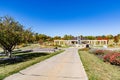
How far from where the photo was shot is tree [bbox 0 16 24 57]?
20.8 m

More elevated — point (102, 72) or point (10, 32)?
point (10, 32)

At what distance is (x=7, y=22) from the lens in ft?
74.0

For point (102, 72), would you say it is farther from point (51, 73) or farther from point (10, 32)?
point (10, 32)

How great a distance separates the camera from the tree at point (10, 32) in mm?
20794

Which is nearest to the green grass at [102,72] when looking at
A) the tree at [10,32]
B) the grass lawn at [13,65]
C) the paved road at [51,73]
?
the paved road at [51,73]

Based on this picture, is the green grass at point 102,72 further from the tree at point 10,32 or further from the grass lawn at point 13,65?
the tree at point 10,32

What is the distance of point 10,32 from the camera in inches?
854

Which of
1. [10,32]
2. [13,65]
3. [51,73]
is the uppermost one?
[10,32]

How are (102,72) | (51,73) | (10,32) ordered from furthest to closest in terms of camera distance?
(10,32)
(102,72)
(51,73)

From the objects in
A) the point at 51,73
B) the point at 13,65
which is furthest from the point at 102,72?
the point at 13,65

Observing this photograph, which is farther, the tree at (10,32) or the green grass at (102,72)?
the tree at (10,32)

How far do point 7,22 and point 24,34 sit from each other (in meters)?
2.81

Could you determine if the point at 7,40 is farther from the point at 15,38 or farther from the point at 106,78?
the point at 106,78

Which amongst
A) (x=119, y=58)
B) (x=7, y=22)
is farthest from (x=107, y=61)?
(x=7, y=22)
